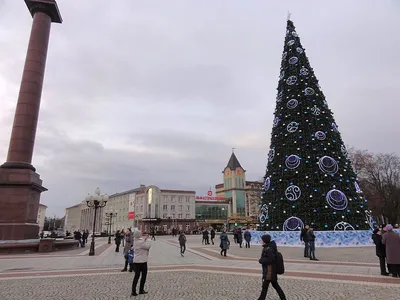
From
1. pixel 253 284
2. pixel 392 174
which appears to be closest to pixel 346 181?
pixel 253 284

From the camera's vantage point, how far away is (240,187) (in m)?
91.4

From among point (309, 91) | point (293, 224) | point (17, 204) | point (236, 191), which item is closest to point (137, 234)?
point (17, 204)

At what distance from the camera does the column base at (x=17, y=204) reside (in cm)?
1956

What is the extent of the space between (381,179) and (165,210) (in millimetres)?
54957

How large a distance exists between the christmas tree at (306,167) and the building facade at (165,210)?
198ft

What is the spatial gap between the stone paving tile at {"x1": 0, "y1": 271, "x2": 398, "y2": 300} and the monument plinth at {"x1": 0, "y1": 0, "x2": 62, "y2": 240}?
457 inches

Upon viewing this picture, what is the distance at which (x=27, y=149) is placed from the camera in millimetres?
21859

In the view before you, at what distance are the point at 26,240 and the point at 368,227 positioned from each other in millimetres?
24448

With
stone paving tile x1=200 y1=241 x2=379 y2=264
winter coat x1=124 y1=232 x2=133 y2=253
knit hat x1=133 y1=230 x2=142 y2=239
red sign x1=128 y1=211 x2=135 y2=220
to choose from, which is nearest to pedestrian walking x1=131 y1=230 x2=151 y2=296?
knit hat x1=133 y1=230 x2=142 y2=239

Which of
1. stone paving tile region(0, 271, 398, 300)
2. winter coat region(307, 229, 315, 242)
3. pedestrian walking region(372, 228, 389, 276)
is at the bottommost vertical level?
stone paving tile region(0, 271, 398, 300)

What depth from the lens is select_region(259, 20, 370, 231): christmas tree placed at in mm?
21188

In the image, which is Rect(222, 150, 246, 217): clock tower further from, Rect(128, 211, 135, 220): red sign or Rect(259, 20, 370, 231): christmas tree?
Rect(259, 20, 370, 231): christmas tree

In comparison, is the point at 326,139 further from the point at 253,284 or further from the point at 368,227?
the point at 253,284

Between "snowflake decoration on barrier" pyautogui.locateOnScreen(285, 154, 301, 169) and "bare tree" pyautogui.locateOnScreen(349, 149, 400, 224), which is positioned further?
"bare tree" pyautogui.locateOnScreen(349, 149, 400, 224)
